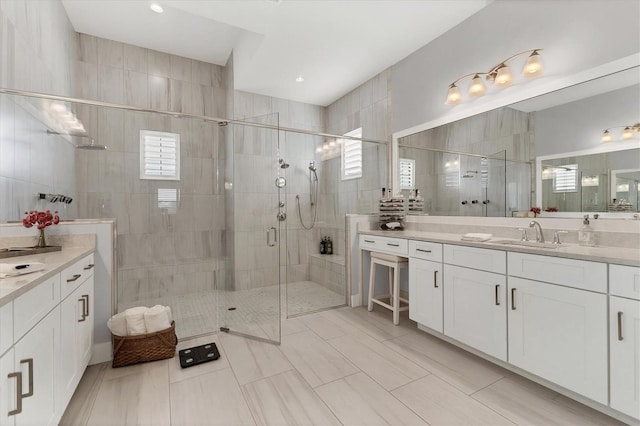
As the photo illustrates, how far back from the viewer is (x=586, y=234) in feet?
6.40

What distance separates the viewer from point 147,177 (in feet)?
9.18

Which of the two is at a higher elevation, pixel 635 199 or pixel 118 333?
pixel 635 199

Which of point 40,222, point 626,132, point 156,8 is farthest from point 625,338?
point 156,8

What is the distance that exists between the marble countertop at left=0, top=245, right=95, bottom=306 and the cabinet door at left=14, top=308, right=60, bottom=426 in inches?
7.5

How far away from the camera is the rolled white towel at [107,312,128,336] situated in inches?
→ 82.4

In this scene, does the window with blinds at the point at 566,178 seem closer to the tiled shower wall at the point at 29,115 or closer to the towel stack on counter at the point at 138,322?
the towel stack on counter at the point at 138,322

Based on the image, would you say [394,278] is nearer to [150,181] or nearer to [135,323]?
[135,323]

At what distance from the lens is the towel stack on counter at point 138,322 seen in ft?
6.89

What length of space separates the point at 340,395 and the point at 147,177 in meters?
2.61

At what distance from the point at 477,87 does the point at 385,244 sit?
1716 mm

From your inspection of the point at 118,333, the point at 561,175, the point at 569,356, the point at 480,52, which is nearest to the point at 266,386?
the point at 118,333

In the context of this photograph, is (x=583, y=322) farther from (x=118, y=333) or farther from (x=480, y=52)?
(x=118, y=333)

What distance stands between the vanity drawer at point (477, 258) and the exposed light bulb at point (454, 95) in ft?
4.99

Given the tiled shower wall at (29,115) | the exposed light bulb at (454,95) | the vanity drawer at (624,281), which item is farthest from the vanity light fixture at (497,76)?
the tiled shower wall at (29,115)
